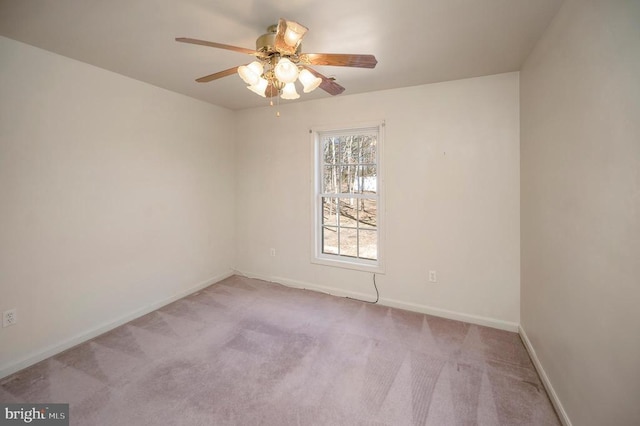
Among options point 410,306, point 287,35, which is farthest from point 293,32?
point 410,306

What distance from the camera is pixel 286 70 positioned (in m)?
1.56

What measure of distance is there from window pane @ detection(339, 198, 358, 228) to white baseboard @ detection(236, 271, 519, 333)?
0.86 metres

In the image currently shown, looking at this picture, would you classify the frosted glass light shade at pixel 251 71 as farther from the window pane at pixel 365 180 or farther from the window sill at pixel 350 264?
the window sill at pixel 350 264

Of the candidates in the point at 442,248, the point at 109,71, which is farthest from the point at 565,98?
the point at 109,71

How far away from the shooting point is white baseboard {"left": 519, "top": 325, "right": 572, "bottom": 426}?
1577mm

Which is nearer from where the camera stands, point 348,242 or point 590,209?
point 590,209

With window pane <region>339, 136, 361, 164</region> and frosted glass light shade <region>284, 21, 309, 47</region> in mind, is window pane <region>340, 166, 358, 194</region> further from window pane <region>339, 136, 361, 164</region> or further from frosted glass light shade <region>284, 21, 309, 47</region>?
frosted glass light shade <region>284, 21, 309, 47</region>

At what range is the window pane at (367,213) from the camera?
133 inches

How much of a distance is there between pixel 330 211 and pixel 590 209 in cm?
260

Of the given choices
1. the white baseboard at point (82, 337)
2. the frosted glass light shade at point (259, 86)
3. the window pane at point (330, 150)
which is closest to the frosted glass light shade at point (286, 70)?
the frosted glass light shade at point (259, 86)

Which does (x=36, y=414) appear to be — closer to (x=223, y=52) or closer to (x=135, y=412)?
(x=135, y=412)

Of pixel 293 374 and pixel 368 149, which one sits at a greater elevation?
pixel 368 149

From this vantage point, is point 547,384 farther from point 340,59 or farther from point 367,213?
point 340,59

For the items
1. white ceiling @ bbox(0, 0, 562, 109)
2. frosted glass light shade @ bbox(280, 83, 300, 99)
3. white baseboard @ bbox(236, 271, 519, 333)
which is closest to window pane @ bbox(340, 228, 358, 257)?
white baseboard @ bbox(236, 271, 519, 333)
